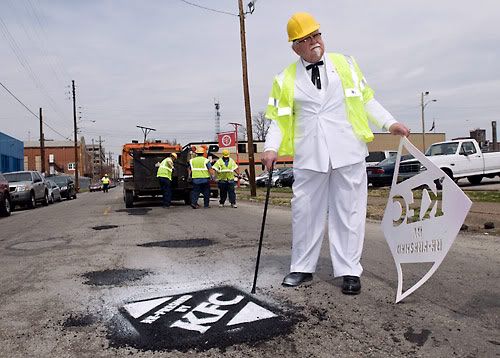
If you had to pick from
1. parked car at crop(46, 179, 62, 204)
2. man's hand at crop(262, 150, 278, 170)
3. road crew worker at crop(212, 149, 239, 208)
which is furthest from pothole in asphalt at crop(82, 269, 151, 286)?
parked car at crop(46, 179, 62, 204)

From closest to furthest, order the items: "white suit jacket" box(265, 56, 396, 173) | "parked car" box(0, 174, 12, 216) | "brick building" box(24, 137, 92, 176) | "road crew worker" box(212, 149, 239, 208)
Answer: "white suit jacket" box(265, 56, 396, 173) → "road crew worker" box(212, 149, 239, 208) → "parked car" box(0, 174, 12, 216) → "brick building" box(24, 137, 92, 176)

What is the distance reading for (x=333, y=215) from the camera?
4.25m

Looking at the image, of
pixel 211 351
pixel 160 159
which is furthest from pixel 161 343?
pixel 160 159

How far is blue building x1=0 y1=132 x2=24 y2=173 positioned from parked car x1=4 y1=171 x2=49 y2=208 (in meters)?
20.7

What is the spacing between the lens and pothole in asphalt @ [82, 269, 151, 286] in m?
4.60

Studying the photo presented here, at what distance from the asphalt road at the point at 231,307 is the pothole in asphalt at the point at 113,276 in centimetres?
1

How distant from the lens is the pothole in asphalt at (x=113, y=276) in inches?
181

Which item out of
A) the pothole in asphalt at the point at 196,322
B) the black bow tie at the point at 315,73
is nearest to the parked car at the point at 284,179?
the black bow tie at the point at 315,73

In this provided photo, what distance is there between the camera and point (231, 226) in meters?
8.91

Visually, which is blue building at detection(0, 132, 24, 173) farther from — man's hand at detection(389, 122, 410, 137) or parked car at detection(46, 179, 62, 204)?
man's hand at detection(389, 122, 410, 137)

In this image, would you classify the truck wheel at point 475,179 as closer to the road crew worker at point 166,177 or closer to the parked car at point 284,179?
the road crew worker at point 166,177

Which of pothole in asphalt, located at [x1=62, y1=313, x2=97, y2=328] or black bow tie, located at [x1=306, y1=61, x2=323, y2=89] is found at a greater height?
black bow tie, located at [x1=306, y1=61, x2=323, y2=89]

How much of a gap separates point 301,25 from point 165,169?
11.3 m

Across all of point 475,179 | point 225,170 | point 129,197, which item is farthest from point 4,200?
point 475,179
